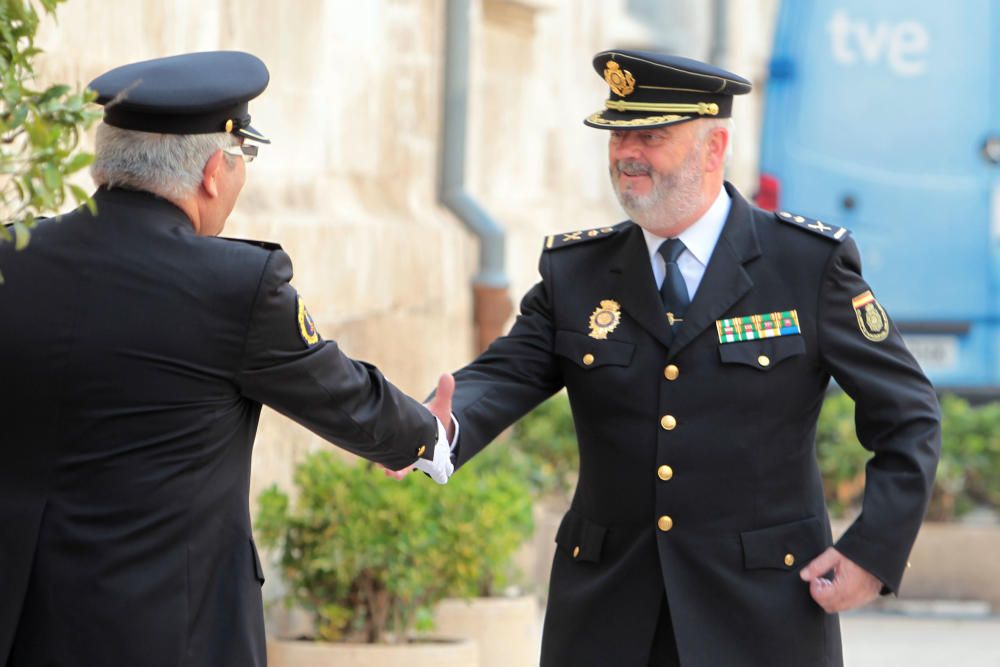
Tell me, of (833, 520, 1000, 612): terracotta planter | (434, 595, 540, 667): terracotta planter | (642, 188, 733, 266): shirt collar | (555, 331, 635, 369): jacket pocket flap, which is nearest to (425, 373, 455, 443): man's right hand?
(555, 331, 635, 369): jacket pocket flap

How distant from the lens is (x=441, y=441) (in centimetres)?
383

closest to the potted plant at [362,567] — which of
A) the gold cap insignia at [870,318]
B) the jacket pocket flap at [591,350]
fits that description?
the jacket pocket flap at [591,350]

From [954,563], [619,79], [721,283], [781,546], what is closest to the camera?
[781,546]

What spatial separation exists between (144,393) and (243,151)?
0.50 meters

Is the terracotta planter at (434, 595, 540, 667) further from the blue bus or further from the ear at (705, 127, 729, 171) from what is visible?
the blue bus

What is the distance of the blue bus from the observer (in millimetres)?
9875

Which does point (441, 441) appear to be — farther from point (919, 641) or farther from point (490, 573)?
point (919, 641)

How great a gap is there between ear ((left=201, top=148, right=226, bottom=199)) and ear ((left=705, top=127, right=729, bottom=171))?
1.15 m

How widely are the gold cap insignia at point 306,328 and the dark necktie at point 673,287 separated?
2.97 ft

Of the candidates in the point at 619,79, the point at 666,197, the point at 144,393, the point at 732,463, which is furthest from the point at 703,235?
the point at 144,393

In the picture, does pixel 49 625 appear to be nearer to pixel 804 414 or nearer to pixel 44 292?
pixel 44 292

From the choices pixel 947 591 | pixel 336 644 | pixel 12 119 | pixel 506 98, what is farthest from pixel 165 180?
pixel 506 98

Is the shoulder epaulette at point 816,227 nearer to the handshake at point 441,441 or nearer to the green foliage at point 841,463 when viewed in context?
the handshake at point 441,441

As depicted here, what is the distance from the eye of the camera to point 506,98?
1010 cm
